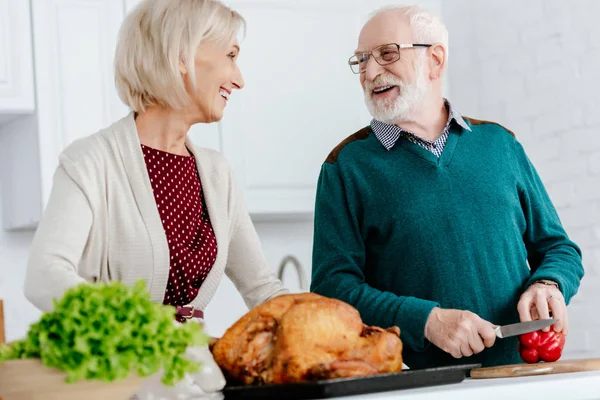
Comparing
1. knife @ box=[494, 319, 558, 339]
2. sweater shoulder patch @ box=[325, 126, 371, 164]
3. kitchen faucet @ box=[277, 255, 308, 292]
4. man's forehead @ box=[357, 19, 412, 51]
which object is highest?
man's forehead @ box=[357, 19, 412, 51]

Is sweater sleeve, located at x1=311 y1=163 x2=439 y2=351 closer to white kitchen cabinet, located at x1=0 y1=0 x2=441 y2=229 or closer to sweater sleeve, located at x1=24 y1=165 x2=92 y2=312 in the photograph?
sweater sleeve, located at x1=24 y1=165 x2=92 y2=312

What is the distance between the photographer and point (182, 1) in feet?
5.39

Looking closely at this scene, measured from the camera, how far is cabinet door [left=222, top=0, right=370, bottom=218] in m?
3.15

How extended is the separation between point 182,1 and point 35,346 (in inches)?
33.2

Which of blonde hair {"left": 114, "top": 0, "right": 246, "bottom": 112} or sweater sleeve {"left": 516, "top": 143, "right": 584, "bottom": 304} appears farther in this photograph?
sweater sleeve {"left": 516, "top": 143, "right": 584, "bottom": 304}

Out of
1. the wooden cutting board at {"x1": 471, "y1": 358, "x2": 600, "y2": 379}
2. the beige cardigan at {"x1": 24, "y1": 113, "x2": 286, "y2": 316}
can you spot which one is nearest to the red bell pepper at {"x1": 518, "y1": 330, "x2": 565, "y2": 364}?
the wooden cutting board at {"x1": 471, "y1": 358, "x2": 600, "y2": 379}

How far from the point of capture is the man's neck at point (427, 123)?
220 cm

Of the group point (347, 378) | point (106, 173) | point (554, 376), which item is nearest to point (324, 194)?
point (106, 173)

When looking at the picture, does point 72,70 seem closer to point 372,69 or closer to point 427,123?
point 372,69

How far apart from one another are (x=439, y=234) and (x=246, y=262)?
0.50 metres

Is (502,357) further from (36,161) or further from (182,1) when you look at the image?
(36,161)

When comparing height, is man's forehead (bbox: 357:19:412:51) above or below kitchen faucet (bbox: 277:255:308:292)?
above

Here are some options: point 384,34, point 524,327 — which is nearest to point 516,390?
point 524,327

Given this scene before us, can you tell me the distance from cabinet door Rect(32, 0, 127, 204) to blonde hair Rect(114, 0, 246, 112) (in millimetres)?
1256
